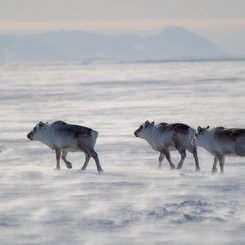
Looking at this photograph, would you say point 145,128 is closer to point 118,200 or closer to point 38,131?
point 38,131

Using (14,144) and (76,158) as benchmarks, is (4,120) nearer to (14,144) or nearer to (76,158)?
(14,144)

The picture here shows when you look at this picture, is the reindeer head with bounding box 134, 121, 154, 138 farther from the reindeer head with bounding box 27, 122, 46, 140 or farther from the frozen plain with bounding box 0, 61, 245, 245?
the reindeer head with bounding box 27, 122, 46, 140

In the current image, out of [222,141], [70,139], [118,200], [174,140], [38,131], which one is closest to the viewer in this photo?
[118,200]

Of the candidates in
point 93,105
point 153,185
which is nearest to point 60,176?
point 153,185

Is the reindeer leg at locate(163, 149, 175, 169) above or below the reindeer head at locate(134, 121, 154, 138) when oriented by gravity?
below

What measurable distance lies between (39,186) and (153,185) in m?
1.89

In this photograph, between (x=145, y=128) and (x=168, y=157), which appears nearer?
(x=168, y=157)

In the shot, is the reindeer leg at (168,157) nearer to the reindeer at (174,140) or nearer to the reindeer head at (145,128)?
the reindeer at (174,140)

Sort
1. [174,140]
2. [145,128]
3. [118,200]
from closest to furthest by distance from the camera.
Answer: [118,200] < [174,140] < [145,128]

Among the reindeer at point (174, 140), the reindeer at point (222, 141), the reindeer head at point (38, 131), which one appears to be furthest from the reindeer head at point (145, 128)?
the reindeer head at point (38, 131)

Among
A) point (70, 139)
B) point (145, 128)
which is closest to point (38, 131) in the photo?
point (70, 139)

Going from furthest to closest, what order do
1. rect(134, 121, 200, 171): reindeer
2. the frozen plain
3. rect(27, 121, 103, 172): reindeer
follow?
rect(134, 121, 200, 171): reindeer
rect(27, 121, 103, 172): reindeer
the frozen plain

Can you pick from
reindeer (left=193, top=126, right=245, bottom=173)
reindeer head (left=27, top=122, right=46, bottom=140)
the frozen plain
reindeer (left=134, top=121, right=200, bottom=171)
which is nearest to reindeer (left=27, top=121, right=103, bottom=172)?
reindeer head (left=27, top=122, right=46, bottom=140)

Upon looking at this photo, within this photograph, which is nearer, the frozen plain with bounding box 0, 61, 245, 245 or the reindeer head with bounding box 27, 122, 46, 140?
the frozen plain with bounding box 0, 61, 245, 245
